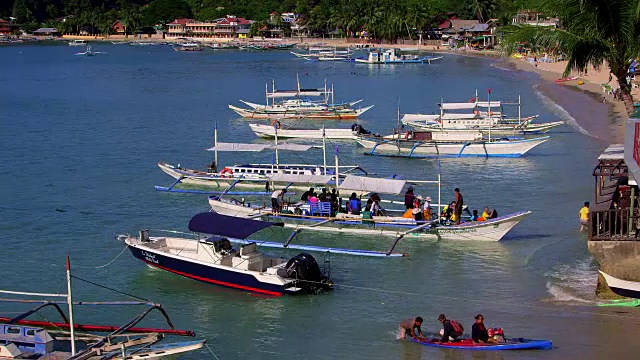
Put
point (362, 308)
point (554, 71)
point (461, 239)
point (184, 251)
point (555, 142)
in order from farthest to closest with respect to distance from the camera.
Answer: point (554, 71)
point (555, 142)
point (461, 239)
point (184, 251)
point (362, 308)

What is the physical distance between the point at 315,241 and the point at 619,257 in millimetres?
12112

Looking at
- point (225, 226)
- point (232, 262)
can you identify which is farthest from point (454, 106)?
point (232, 262)

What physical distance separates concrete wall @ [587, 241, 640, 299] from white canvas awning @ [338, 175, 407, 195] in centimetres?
1049

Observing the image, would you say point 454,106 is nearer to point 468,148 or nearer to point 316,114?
point 468,148

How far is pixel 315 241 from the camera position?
112ft

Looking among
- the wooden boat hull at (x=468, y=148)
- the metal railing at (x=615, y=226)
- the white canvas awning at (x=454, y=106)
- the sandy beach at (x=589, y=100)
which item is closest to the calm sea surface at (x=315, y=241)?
the wooden boat hull at (x=468, y=148)

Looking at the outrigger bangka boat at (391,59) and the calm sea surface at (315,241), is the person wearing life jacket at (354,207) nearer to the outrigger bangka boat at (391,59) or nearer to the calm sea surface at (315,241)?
the calm sea surface at (315,241)

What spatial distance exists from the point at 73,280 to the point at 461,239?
13.4 metres

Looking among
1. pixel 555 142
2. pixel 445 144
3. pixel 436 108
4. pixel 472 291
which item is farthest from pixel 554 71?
pixel 472 291

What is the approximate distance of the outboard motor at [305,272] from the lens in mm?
27297

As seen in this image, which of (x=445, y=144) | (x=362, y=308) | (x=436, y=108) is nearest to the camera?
(x=362, y=308)

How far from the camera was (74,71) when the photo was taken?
474 ft

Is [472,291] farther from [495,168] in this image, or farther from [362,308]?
[495,168]

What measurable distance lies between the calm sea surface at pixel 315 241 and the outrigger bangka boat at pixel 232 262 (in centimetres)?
45
